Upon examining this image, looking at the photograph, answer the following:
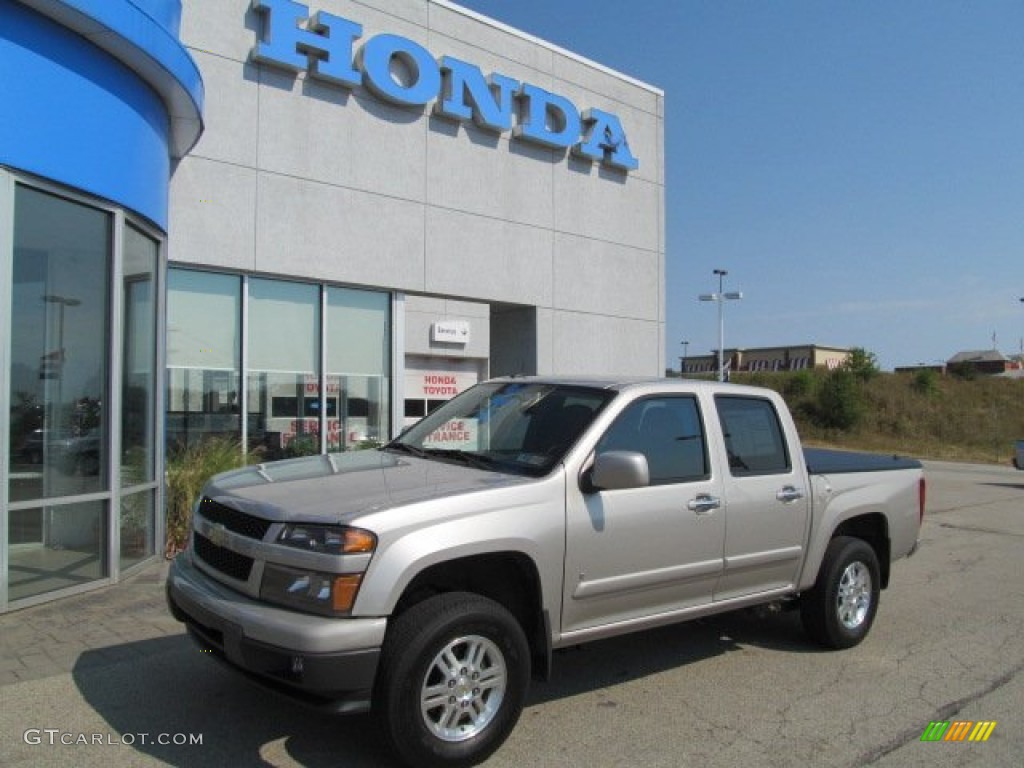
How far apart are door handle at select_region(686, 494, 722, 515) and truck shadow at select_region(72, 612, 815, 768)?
3.64ft

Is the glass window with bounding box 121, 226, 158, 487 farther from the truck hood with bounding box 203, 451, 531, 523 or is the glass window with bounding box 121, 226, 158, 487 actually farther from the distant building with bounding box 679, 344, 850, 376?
the distant building with bounding box 679, 344, 850, 376

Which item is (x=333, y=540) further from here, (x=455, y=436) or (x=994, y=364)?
(x=994, y=364)

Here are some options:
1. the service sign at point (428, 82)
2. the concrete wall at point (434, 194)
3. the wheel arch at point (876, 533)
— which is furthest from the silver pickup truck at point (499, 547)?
the service sign at point (428, 82)

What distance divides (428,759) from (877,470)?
167 inches

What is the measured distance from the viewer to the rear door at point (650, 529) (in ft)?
14.5

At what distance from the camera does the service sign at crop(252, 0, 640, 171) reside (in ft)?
38.1

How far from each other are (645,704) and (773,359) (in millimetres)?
99567

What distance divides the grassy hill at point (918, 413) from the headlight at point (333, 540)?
41.1 m

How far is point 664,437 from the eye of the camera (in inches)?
200

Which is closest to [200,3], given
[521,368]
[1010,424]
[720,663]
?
[521,368]

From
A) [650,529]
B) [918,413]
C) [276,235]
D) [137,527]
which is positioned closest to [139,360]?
[137,527]

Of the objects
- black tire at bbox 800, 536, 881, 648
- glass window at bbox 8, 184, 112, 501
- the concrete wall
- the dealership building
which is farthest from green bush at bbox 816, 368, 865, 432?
glass window at bbox 8, 184, 112, 501

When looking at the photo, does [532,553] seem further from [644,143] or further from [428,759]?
[644,143]

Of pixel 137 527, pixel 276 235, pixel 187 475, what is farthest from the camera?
pixel 276 235
